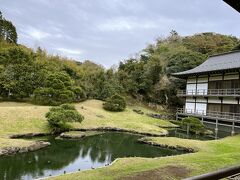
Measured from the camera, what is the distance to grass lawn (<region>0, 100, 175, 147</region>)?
60.8 ft

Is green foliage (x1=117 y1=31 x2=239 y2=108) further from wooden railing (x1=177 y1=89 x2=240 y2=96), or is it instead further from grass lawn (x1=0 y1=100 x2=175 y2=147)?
grass lawn (x1=0 y1=100 x2=175 y2=147)

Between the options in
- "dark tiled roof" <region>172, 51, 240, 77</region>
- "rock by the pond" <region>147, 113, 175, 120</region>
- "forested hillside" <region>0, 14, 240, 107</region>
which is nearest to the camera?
"dark tiled roof" <region>172, 51, 240, 77</region>

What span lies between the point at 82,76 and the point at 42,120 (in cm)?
1673

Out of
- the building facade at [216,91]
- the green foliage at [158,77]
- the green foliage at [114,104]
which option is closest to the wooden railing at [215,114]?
the building facade at [216,91]

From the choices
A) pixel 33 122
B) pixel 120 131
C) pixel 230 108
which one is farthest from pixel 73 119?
pixel 230 108

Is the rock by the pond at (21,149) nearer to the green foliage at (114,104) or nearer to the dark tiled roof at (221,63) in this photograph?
the green foliage at (114,104)

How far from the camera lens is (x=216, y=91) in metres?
28.8

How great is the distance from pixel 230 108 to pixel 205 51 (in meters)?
25.2

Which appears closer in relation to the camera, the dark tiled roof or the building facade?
the building facade

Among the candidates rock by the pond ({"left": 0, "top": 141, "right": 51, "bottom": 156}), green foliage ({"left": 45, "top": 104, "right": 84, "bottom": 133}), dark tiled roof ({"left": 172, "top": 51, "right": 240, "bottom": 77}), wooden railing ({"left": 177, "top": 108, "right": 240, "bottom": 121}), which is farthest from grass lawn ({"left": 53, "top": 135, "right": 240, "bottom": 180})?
dark tiled roof ({"left": 172, "top": 51, "right": 240, "bottom": 77})

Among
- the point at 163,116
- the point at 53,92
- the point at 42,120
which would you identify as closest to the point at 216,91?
the point at 163,116

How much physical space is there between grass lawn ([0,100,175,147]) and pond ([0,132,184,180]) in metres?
1.89

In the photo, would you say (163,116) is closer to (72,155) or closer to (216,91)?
(216,91)

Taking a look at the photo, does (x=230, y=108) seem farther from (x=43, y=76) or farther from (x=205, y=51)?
(x=205, y=51)
